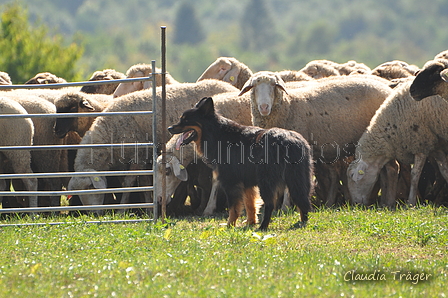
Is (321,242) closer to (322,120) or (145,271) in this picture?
(145,271)

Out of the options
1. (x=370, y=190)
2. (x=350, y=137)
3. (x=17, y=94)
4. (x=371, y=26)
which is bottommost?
(x=370, y=190)

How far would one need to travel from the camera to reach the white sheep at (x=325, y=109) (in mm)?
9469

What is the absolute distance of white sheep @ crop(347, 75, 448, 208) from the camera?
8.91 metres

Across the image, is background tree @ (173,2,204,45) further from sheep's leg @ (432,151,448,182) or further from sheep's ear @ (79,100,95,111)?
sheep's leg @ (432,151,448,182)

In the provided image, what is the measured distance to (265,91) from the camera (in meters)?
9.23

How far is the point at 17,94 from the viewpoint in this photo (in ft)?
35.1

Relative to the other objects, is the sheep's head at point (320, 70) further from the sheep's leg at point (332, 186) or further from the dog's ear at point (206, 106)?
the dog's ear at point (206, 106)

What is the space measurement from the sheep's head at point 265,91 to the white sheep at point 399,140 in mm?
1448

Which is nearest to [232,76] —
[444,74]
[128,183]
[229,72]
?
[229,72]

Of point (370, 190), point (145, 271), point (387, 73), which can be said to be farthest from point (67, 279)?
point (387, 73)

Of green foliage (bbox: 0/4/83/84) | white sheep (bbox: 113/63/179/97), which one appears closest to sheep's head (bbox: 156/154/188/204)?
white sheep (bbox: 113/63/179/97)

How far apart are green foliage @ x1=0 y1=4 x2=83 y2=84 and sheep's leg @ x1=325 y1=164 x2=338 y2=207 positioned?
19.0m

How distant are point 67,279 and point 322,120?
6.11 metres

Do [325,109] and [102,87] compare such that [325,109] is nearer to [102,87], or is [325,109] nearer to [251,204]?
[251,204]
